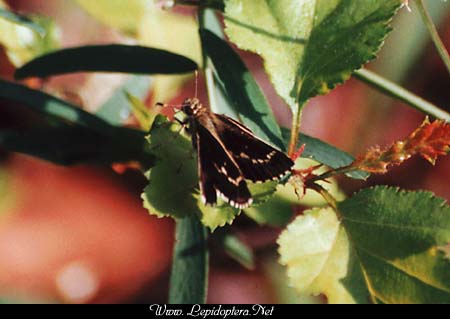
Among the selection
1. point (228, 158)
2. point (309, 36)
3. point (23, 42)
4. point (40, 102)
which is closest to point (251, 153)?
point (228, 158)

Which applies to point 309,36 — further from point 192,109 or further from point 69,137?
point 69,137

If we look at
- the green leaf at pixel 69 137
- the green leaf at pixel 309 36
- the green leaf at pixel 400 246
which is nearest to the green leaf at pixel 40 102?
the green leaf at pixel 69 137

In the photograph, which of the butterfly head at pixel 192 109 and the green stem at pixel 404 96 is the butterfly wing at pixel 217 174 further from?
the green stem at pixel 404 96

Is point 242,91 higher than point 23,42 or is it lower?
lower

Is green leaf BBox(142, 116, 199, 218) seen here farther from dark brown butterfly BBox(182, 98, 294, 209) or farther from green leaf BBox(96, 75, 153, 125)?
green leaf BBox(96, 75, 153, 125)
